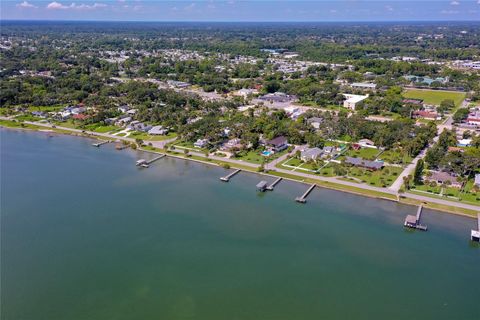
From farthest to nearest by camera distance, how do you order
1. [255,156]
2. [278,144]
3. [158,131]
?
1. [158,131]
2. [278,144]
3. [255,156]

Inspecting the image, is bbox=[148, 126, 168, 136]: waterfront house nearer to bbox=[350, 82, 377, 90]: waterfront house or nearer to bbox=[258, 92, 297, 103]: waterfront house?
bbox=[258, 92, 297, 103]: waterfront house

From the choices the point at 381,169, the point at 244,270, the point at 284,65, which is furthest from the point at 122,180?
the point at 284,65

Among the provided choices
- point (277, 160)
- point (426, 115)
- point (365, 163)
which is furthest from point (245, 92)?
point (365, 163)

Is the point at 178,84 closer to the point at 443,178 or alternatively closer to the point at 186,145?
the point at 186,145

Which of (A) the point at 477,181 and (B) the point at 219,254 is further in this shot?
(A) the point at 477,181

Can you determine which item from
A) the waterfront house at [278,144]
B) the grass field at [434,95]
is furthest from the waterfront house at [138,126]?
the grass field at [434,95]

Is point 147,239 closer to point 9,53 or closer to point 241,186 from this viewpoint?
point 241,186

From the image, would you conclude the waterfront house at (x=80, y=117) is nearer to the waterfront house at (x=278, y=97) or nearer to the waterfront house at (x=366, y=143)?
the waterfront house at (x=278, y=97)

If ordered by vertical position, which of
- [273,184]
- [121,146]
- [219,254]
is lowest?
[219,254]
